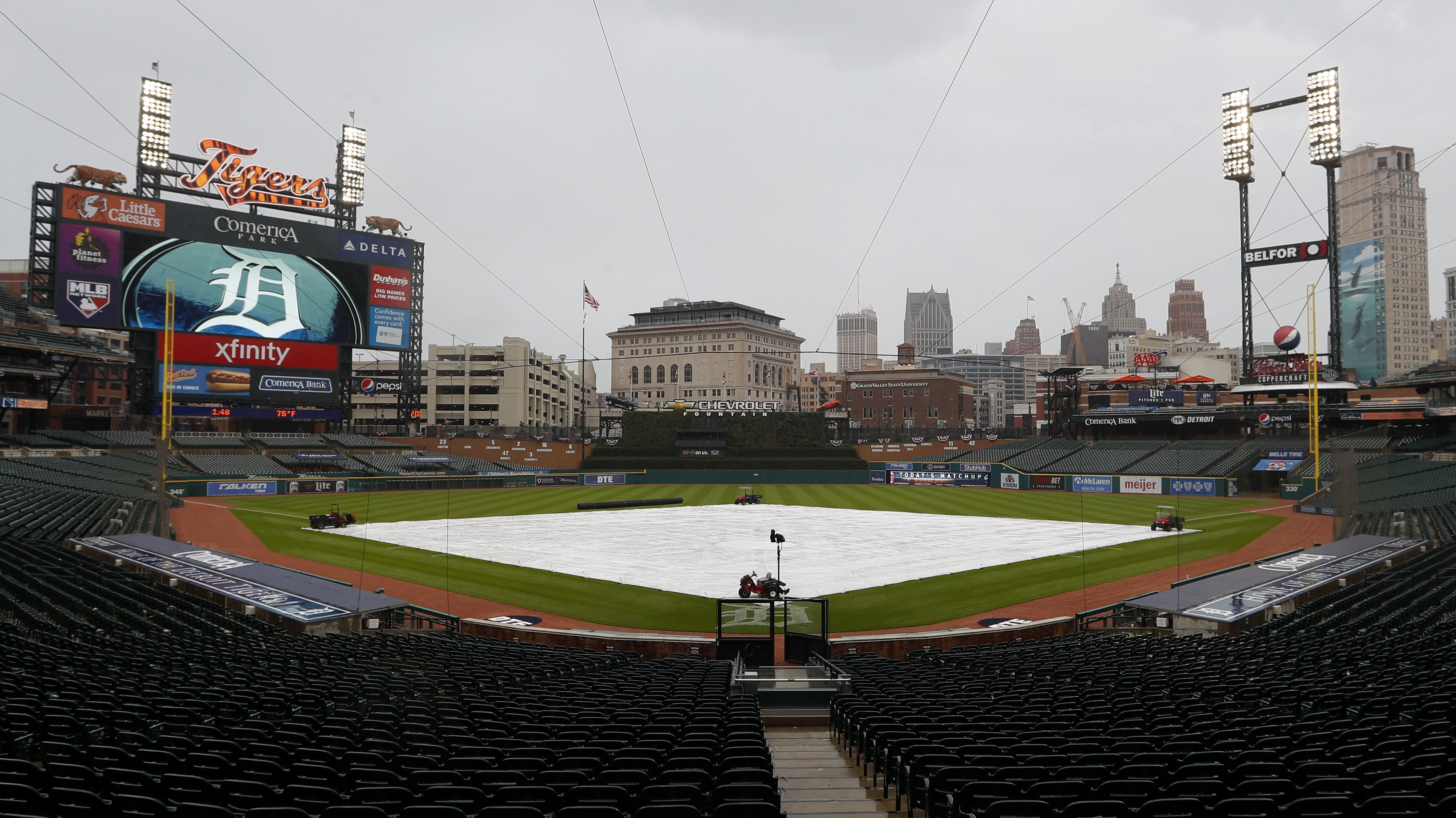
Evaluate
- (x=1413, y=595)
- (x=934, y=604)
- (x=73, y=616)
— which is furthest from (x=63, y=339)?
(x=1413, y=595)

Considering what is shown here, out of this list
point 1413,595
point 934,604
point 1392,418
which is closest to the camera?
point 1413,595

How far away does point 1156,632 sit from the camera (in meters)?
18.8

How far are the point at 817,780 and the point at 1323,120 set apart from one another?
85429mm

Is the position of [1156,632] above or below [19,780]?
below

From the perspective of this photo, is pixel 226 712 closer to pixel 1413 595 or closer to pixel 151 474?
pixel 1413 595

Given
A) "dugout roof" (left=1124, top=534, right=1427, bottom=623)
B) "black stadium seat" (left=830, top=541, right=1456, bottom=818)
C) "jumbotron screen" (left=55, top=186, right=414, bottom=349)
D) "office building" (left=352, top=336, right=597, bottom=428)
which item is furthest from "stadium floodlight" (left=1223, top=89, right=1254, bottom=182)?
"office building" (left=352, top=336, right=597, bottom=428)

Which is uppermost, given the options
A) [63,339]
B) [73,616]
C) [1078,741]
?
[63,339]

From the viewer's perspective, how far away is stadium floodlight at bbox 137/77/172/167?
67.1m

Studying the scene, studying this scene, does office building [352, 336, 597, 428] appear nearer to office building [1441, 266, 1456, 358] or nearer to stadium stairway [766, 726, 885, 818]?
stadium stairway [766, 726, 885, 818]

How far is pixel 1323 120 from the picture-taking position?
2739 inches

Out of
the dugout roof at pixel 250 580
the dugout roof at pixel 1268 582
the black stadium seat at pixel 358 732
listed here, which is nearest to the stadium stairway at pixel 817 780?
the black stadium seat at pixel 358 732

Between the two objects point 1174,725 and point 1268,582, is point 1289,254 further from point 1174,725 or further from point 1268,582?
point 1174,725

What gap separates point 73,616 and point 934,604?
70.7ft

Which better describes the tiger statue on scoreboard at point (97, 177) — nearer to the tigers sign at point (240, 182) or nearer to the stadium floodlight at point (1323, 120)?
the tigers sign at point (240, 182)
